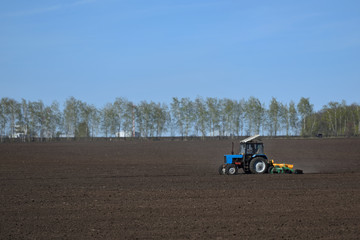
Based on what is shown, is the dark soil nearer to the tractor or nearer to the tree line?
the tractor

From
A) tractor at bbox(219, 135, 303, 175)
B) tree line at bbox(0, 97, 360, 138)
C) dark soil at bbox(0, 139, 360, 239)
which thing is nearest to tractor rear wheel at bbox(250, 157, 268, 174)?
tractor at bbox(219, 135, 303, 175)

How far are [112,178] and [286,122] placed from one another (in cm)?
10239

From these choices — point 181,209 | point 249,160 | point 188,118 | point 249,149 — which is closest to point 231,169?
point 249,160

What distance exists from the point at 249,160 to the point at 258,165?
1.88 ft

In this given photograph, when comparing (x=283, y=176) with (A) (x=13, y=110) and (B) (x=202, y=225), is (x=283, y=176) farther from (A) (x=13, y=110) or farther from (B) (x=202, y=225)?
(A) (x=13, y=110)

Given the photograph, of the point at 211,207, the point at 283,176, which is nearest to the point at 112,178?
the point at 283,176

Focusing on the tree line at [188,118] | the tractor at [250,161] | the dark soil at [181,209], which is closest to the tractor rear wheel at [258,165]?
the tractor at [250,161]

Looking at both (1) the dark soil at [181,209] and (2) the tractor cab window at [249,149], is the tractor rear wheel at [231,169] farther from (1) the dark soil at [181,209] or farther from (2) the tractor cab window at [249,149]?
(1) the dark soil at [181,209]

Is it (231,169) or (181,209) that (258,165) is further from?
(181,209)

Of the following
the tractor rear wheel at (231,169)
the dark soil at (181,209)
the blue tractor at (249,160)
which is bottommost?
the dark soil at (181,209)

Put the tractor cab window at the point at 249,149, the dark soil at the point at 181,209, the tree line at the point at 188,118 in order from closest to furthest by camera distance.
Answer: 1. the dark soil at the point at 181,209
2. the tractor cab window at the point at 249,149
3. the tree line at the point at 188,118

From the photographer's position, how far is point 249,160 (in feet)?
89.9

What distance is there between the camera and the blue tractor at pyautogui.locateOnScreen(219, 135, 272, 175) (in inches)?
1069

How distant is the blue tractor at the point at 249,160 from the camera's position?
2716 cm
